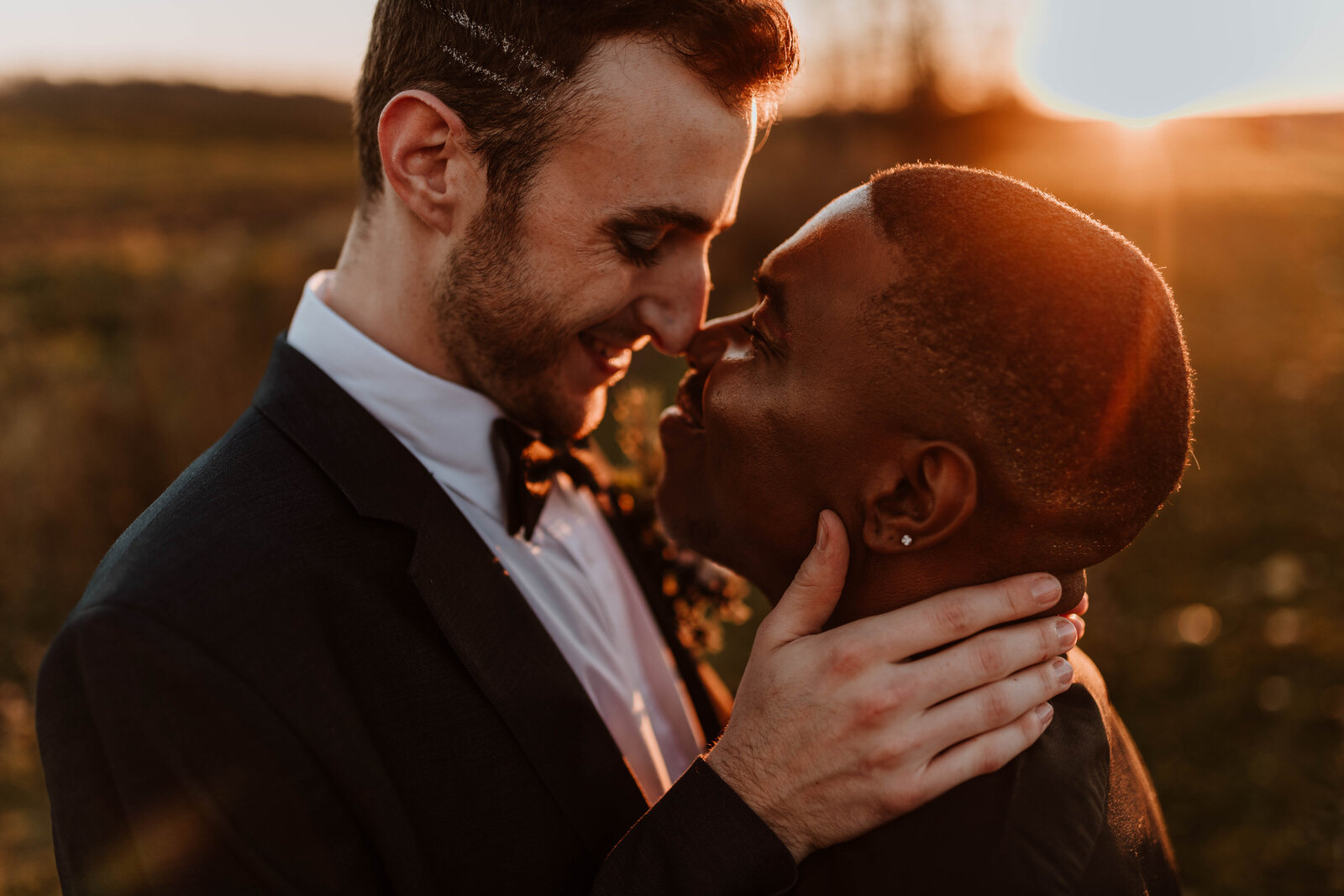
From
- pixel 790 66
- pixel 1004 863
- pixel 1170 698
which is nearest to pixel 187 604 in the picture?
pixel 1004 863

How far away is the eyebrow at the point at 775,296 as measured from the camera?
71.2 inches

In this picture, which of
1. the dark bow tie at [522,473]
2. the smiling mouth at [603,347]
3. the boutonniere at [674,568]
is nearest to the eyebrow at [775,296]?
the smiling mouth at [603,347]

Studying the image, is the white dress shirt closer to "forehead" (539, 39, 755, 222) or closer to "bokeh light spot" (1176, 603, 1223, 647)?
"forehead" (539, 39, 755, 222)

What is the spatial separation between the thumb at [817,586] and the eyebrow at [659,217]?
88cm

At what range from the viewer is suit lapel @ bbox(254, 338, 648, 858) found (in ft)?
6.01

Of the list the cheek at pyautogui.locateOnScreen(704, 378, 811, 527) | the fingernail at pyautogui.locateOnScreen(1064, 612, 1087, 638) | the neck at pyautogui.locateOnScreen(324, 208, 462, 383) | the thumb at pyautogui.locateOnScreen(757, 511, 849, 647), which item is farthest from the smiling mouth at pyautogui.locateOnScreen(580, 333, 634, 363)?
the fingernail at pyautogui.locateOnScreen(1064, 612, 1087, 638)

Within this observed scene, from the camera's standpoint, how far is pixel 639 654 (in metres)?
2.54

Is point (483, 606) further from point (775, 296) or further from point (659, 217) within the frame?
point (659, 217)

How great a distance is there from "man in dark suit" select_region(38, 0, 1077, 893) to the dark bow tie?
0.04 feet

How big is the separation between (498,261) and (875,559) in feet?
4.04

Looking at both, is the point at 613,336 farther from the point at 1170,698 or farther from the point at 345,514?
the point at 1170,698

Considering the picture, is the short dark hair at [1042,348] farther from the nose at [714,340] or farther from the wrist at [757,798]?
the wrist at [757,798]

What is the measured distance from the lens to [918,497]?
5.52ft

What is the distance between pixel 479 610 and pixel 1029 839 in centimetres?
117
